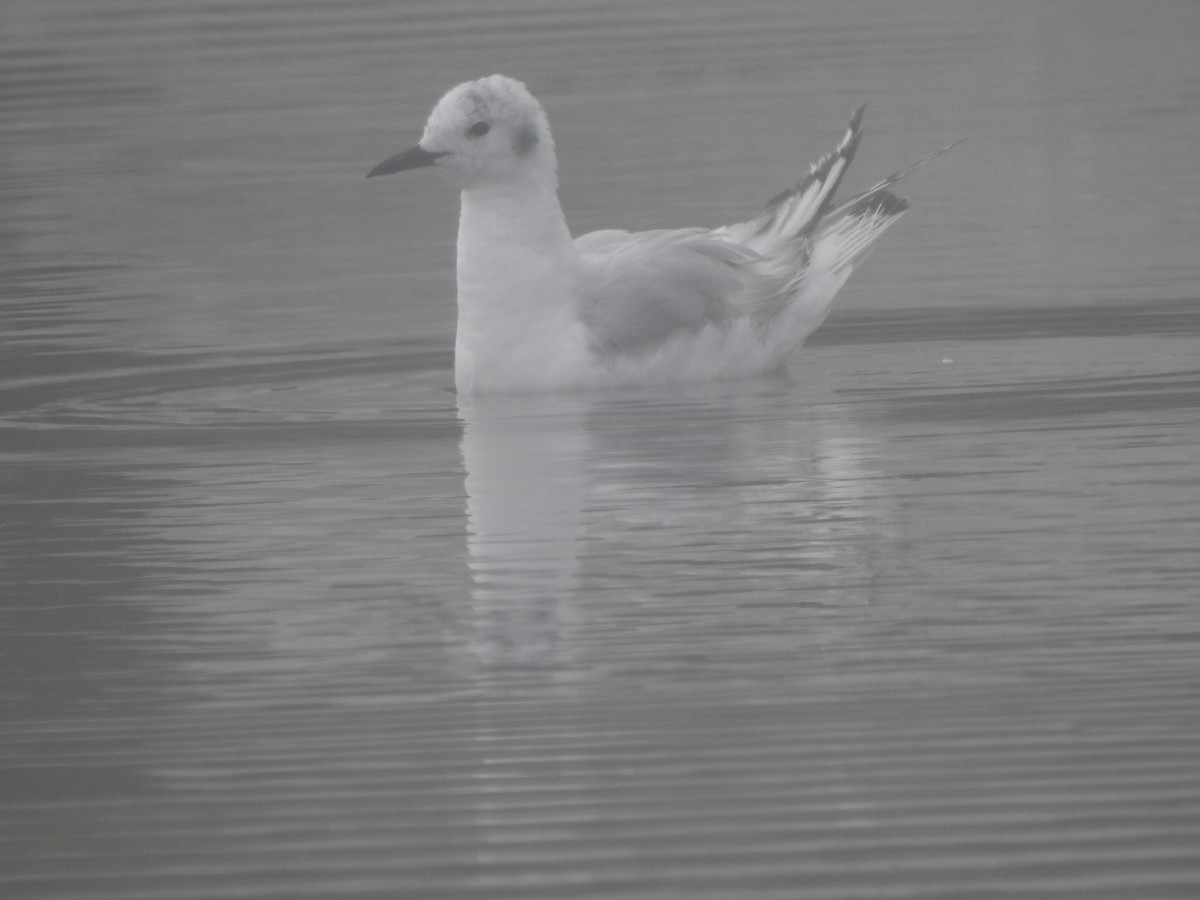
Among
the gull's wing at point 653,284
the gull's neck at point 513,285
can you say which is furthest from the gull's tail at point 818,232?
the gull's neck at point 513,285

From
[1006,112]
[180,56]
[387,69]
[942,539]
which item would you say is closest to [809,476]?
[942,539]

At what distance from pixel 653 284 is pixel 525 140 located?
641 mm

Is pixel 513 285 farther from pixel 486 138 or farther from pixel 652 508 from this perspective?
pixel 652 508

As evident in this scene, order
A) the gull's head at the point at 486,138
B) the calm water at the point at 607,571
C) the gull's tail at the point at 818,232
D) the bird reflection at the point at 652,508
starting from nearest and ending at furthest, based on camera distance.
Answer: the calm water at the point at 607,571 → the bird reflection at the point at 652,508 → the gull's head at the point at 486,138 → the gull's tail at the point at 818,232

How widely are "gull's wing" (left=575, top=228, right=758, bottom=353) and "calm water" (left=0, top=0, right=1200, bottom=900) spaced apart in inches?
10.0

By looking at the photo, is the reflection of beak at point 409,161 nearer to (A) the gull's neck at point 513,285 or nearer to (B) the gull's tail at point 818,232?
(A) the gull's neck at point 513,285

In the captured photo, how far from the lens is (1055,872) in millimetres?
3975

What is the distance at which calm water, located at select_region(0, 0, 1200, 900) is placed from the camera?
14.0ft

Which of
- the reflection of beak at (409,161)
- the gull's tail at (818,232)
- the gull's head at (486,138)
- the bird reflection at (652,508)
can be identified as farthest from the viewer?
the gull's tail at (818,232)

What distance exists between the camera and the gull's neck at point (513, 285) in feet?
27.1

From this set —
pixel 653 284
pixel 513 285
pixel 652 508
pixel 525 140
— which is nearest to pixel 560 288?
pixel 513 285

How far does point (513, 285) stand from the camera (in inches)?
326

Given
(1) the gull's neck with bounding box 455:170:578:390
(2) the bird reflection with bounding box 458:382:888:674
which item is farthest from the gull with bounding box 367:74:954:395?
(2) the bird reflection with bounding box 458:382:888:674

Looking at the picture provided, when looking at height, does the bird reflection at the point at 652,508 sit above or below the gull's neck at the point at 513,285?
below
